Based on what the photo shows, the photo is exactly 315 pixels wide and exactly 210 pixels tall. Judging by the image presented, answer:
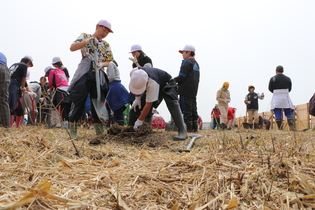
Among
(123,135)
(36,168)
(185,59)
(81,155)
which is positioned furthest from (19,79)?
(36,168)

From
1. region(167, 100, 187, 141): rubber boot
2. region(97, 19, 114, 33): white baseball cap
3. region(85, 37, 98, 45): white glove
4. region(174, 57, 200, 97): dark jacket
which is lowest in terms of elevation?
region(167, 100, 187, 141): rubber boot

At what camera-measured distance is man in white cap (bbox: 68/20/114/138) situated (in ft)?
13.0

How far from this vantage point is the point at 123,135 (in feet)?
12.9

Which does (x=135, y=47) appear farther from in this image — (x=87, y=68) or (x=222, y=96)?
(x=222, y=96)

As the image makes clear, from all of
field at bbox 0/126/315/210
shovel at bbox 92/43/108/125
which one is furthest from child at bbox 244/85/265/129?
field at bbox 0/126/315/210

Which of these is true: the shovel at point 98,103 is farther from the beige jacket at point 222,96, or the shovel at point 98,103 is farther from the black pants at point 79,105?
the beige jacket at point 222,96

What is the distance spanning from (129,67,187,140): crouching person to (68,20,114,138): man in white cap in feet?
1.91

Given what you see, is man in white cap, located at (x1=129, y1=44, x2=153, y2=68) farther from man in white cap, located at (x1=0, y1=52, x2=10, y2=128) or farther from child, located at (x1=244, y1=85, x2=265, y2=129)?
child, located at (x1=244, y1=85, x2=265, y2=129)

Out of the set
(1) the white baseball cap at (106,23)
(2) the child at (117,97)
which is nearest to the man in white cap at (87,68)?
(1) the white baseball cap at (106,23)

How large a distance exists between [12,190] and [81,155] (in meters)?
1.00

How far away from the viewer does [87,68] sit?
404cm

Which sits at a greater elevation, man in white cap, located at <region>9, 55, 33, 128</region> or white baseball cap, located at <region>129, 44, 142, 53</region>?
white baseball cap, located at <region>129, 44, 142, 53</region>

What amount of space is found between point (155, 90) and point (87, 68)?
105 centimetres

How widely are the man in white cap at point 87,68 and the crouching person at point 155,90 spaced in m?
0.58
